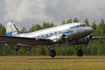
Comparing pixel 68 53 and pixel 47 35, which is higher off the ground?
pixel 47 35

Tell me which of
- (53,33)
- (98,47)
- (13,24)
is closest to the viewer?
Answer: (53,33)

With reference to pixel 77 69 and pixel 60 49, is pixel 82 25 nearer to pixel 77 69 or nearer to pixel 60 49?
pixel 77 69

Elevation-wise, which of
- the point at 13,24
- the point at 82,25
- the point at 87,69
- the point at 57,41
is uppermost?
the point at 13,24

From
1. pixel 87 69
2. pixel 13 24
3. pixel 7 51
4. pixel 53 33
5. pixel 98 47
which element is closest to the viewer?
pixel 87 69

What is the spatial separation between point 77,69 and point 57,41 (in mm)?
14069

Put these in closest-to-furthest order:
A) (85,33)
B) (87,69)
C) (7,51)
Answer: (87,69) → (85,33) → (7,51)

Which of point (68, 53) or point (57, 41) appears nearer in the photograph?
point (57, 41)

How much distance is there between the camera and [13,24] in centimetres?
3912

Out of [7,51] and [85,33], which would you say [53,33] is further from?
[7,51]

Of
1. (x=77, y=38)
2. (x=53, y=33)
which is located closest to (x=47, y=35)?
(x=53, y=33)

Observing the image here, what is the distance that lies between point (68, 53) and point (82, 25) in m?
25.8

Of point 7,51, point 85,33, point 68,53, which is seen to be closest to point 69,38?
point 85,33

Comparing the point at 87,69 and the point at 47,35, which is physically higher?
the point at 47,35

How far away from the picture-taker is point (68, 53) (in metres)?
52.7
